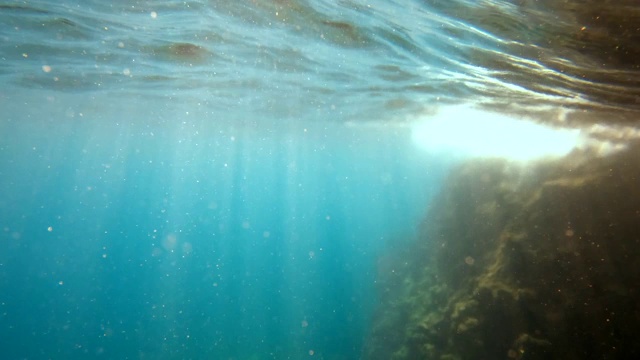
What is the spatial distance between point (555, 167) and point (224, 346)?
35.7 metres

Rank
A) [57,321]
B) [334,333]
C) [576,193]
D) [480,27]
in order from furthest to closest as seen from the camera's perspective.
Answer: [57,321] < [334,333] < [576,193] < [480,27]

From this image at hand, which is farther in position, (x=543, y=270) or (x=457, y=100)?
(x=457, y=100)

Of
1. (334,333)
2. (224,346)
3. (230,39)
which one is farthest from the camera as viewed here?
(224,346)

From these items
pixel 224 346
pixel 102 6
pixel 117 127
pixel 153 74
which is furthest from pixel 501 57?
pixel 117 127

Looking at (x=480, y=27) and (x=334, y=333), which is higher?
(x=480, y=27)

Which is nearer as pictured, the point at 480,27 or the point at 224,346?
the point at 480,27

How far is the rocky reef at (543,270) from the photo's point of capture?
35.6 ft

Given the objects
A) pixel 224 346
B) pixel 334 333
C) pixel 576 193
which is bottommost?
pixel 224 346

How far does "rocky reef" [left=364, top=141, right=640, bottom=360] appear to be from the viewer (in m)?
10.9

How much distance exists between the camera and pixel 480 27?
938cm

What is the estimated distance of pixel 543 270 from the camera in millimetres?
11945

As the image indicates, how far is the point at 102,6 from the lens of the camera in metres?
11.1

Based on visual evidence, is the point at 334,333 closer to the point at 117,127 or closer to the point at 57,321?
the point at 117,127

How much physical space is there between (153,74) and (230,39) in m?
7.89
